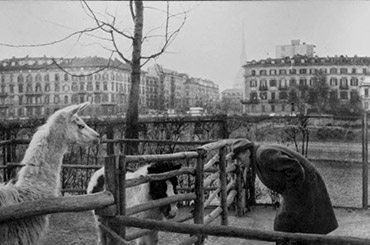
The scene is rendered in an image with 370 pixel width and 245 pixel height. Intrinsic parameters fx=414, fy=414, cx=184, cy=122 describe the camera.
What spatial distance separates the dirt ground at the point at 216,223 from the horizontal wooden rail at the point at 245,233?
2.57 meters

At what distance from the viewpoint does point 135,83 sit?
601cm

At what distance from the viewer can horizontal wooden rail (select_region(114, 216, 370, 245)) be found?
156 centimetres

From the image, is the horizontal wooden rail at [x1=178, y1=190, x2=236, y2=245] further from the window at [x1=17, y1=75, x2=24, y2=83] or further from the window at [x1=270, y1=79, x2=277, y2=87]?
the window at [x1=270, y1=79, x2=277, y2=87]

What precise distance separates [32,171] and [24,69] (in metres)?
3.12

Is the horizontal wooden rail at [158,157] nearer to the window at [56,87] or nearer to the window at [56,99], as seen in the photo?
the window at [56,99]

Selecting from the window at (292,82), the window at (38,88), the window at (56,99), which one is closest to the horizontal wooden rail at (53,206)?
the window at (38,88)

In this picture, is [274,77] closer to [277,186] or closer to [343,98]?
[343,98]

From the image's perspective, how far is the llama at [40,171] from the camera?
7.93 feet

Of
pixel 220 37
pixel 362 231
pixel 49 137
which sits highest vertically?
pixel 220 37

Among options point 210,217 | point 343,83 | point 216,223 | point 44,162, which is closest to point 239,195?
point 216,223

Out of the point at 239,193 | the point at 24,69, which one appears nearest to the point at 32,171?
the point at 24,69

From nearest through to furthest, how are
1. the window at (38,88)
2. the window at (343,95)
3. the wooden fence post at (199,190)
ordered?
1. the wooden fence post at (199,190)
2. the window at (38,88)
3. the window at (343,95)

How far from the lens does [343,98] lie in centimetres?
732

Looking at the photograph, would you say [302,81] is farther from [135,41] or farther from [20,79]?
[20,79]
